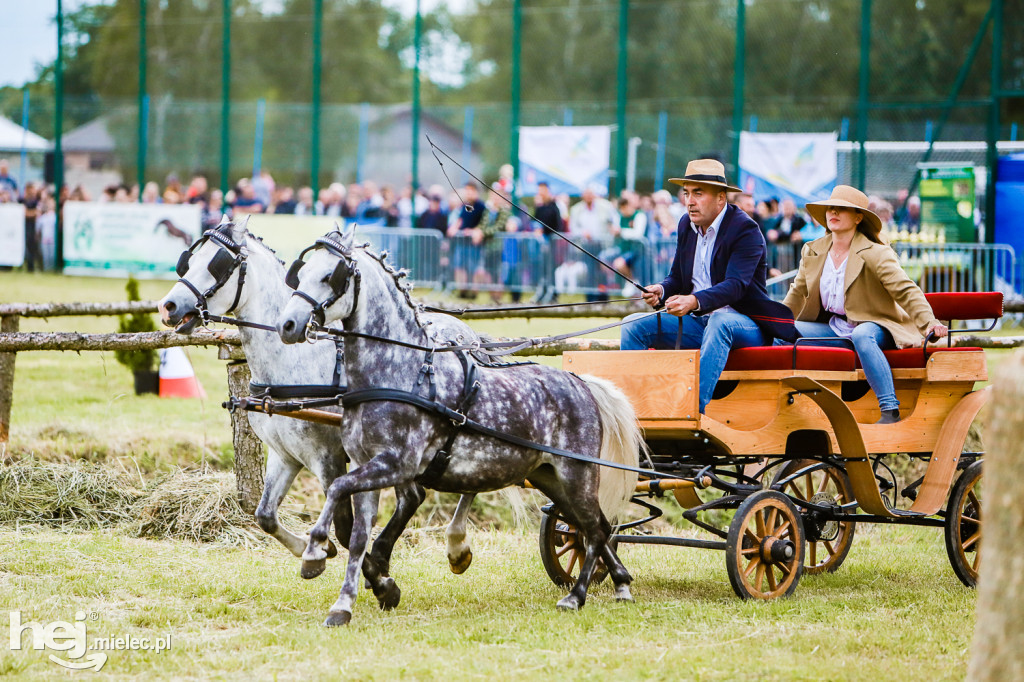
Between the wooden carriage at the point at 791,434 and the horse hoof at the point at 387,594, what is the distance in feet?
3.75

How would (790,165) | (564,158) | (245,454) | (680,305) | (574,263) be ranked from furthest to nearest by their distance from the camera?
(564,158), (790,165), (574,263), (245,454), (680,305)

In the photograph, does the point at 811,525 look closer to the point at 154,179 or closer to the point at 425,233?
the point at 425,233

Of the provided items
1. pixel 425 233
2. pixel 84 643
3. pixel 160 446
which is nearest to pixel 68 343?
pixel 160 446

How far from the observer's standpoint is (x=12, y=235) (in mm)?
23750

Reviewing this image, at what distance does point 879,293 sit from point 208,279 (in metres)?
3.92

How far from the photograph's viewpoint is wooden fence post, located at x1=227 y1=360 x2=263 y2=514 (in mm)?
8711

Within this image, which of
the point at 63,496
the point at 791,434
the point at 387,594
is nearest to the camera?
the point at 387,594

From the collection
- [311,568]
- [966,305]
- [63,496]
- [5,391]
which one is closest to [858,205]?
[966,305]

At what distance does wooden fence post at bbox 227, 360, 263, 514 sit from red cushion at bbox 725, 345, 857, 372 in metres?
3.53

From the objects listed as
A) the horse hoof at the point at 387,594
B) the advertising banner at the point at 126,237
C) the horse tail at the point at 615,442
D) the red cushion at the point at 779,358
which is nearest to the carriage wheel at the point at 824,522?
the red cushion at the point at 779,358

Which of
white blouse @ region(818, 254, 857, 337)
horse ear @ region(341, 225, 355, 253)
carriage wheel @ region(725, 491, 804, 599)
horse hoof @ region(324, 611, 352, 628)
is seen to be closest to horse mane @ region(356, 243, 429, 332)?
horse ear @ region(341, 225, 355, 253)

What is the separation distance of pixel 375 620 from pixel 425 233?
48.0 feet

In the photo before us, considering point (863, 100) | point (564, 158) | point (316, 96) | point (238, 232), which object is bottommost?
point (238, 232)

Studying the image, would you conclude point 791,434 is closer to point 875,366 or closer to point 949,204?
point 875,366
